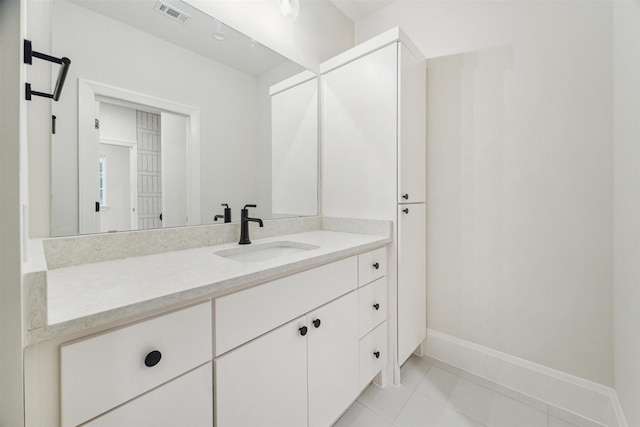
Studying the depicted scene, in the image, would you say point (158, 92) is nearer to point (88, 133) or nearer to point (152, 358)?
point (88, 133)

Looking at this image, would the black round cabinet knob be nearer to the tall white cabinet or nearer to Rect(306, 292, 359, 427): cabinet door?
Rect(306, 292, 359, 427): cabinet door

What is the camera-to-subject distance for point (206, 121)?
1.38 metres

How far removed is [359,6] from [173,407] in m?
2.59

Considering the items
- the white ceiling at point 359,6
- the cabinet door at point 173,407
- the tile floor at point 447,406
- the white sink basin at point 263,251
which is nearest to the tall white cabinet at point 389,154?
the tile floor at point 447,406

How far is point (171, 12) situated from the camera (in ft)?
4.07

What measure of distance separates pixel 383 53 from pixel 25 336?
1.81 m

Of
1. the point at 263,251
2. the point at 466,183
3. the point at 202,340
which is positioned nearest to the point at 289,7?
the point at 263,251

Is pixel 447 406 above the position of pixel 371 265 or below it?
below

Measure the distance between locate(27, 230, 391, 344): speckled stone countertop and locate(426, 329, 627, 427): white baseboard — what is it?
47.1 inches

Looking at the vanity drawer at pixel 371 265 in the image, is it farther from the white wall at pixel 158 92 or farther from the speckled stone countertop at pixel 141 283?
the white wall at pixel 158 92

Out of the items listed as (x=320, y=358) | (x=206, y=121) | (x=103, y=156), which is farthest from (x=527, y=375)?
(x=103, y=156)

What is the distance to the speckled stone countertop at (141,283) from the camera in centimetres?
56

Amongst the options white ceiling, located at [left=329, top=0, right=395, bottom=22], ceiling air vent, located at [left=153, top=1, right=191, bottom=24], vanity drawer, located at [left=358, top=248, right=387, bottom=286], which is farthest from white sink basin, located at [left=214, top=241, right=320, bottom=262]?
white ceiling, located at [left=329, top=0, right=395, bottom=22]

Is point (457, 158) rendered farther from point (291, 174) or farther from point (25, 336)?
point (25, 336)
